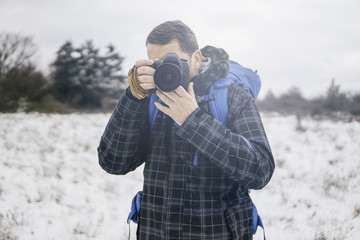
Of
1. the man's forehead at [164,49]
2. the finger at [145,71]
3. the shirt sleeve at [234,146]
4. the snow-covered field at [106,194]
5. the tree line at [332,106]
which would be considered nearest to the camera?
the shirt sleeve at [234,146]

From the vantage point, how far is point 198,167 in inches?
35.9

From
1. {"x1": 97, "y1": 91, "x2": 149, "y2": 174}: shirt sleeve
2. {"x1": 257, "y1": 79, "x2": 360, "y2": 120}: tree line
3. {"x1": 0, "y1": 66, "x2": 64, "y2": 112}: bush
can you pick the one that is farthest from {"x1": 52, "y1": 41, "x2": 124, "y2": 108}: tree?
{"x1": 97, "y1": 91, "x2": 149, "y2": 174}: shirt sleeve

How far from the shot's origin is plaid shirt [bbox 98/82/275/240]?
2.71ft

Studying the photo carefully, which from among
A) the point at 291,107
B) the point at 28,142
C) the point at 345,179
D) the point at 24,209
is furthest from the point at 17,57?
the point at 291,107

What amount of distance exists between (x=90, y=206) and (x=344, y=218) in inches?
116

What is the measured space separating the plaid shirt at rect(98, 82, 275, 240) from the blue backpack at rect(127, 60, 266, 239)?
0.02 metres

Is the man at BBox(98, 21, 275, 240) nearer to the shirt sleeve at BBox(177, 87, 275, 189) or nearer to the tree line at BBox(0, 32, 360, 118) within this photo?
the shirt sleeve at BBox(177, 87, 275, 189)

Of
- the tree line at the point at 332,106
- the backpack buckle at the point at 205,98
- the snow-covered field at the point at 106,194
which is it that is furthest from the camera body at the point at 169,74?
the tree line at the point at 332,106

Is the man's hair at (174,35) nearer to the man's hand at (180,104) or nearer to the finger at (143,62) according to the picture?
the finger at (143,62)

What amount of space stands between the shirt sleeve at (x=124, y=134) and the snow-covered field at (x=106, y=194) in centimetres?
162

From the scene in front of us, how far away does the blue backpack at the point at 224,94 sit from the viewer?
934mm

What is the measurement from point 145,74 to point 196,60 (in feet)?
0.87

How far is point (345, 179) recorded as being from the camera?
3947 mm

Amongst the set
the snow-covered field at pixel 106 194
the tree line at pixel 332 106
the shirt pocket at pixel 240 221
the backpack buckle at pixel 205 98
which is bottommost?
the snow-covered field at pixel 106 194
